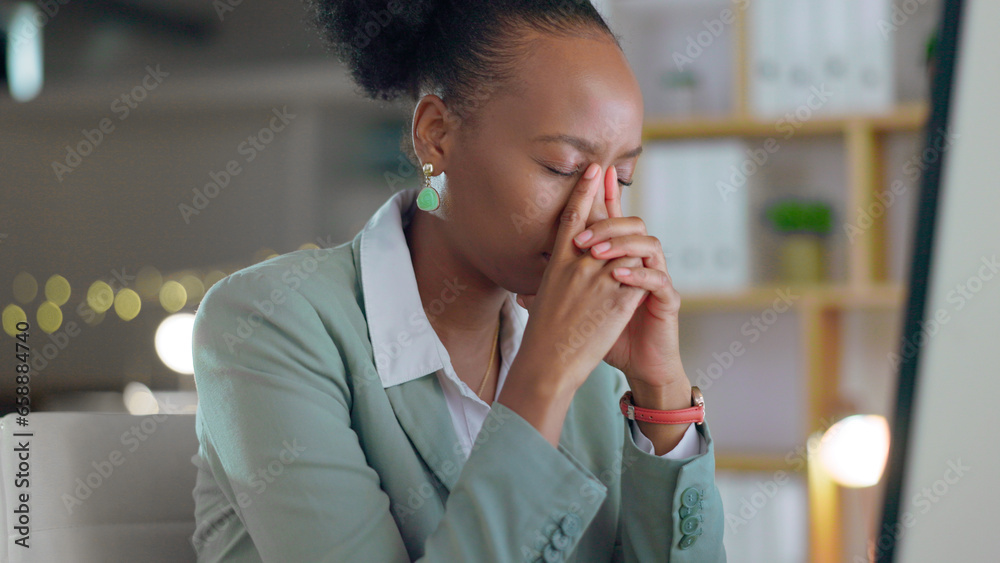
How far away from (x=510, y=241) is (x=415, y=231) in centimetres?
23

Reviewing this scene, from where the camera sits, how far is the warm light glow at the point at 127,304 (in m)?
2.74

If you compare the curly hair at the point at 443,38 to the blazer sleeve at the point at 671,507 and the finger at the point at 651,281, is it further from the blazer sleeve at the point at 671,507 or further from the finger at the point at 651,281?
the blazer sleeve at the point at 671,507

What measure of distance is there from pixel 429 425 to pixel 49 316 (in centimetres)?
225

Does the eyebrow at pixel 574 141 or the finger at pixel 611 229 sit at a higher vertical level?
the eyebrow at pixel 574 141

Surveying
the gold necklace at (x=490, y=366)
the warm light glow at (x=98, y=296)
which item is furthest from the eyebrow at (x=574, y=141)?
the warm light glow at (x=98, y=296)

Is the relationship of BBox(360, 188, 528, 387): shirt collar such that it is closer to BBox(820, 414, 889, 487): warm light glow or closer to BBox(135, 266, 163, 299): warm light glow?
BBox(820, 414, 889, 487): warm light glow

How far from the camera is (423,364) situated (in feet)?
3.31

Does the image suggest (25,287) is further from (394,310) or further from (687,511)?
(687,511)

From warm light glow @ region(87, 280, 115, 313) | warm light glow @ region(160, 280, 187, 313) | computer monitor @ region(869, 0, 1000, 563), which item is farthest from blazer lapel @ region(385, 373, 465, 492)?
warm light glow @ region(87, 280, 115, 313)

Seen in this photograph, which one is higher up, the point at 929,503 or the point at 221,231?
the point at 221,231

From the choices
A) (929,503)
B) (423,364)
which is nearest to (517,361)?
(423,364)

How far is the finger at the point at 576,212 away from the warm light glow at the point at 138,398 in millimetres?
2190

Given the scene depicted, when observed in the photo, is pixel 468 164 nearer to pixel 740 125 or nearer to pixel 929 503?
pixel 929 503

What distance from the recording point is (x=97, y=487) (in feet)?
3.23
